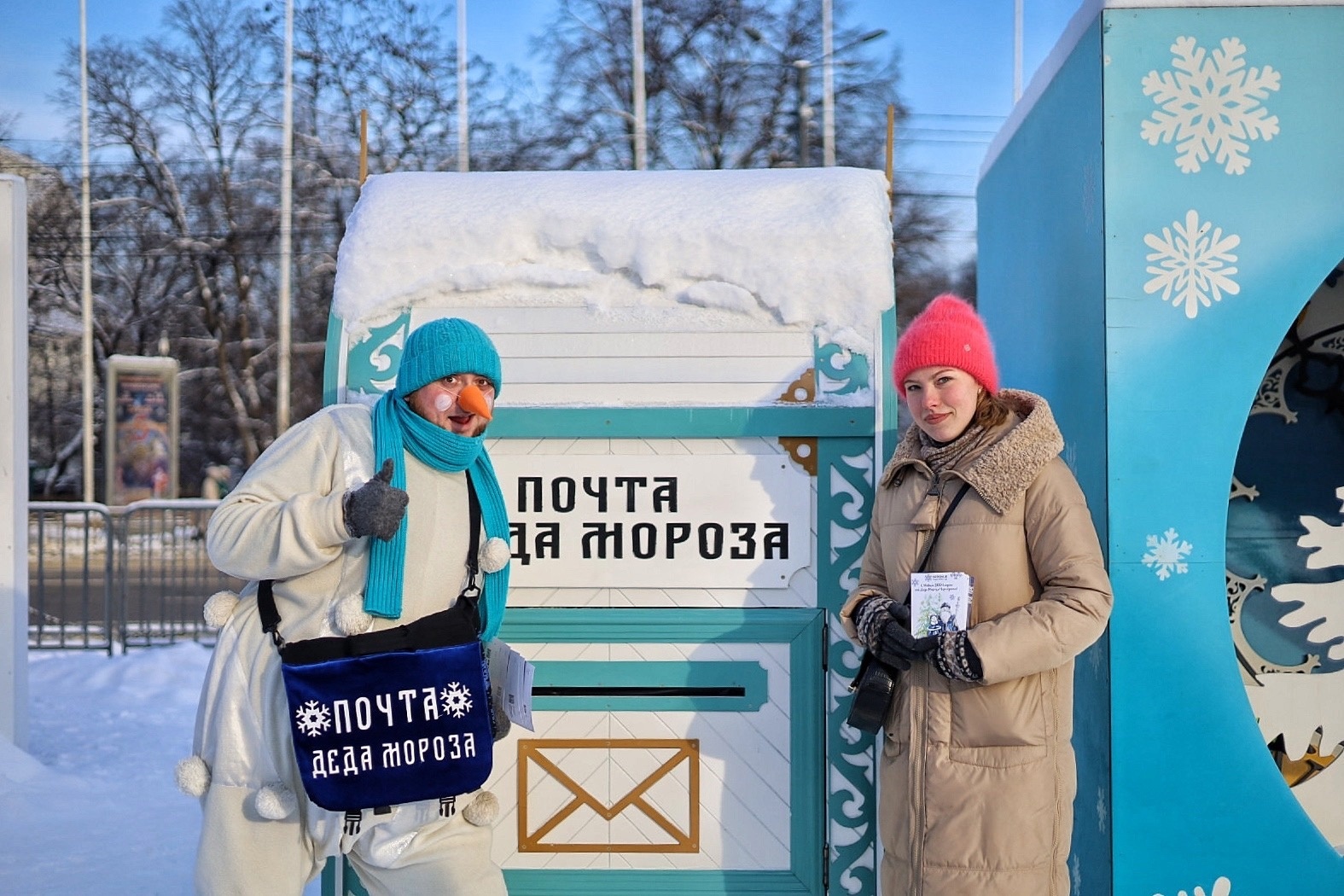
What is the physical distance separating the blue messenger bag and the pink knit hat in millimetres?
1162

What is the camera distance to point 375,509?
225cm

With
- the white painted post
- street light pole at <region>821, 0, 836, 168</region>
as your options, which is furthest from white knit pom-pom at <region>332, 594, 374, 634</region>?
street light pole at <region>821, 0, 836, 168</region>

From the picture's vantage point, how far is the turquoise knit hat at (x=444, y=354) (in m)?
2.43

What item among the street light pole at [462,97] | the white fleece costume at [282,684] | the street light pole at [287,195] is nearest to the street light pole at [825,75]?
the street light pole at [462,97]

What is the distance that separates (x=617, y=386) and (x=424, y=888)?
1356 mm

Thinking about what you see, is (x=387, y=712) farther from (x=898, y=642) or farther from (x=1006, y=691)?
(x=1006, y=691)

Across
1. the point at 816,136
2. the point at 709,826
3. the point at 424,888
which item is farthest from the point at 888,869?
the point at 816,136

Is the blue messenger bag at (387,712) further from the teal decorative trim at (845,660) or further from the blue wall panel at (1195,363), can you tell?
the blue wall panel at (1195,363)

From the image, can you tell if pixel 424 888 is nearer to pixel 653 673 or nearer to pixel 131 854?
pixel 653 673

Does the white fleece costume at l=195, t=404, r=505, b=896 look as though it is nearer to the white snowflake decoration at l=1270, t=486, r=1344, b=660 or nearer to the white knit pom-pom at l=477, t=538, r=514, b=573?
the white knit pom-pom at l=477, t=538, r=514, b=573

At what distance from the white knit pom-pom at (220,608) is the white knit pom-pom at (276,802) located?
36 centimetres

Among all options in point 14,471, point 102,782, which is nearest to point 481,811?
point 102,782

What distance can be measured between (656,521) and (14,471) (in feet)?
13.3

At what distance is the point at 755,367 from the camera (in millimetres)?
3115
